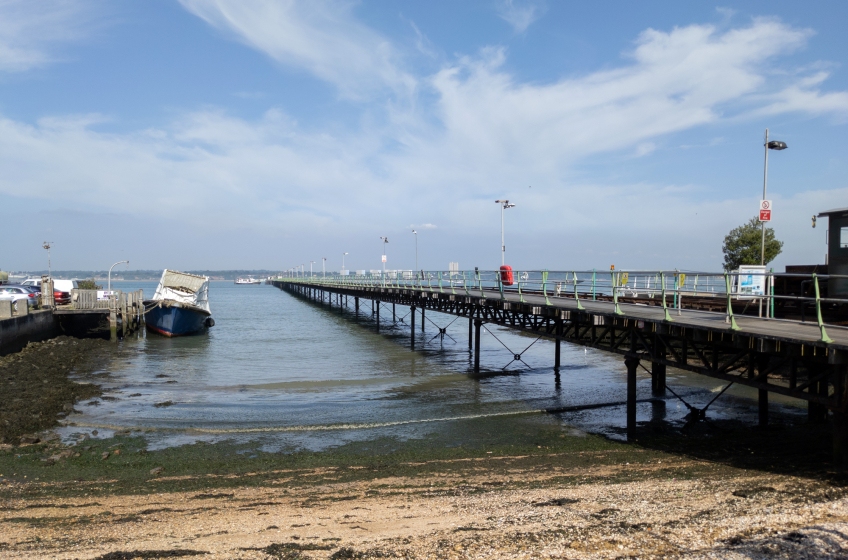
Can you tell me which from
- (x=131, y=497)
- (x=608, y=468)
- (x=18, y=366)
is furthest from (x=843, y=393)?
(x=18, y=366)

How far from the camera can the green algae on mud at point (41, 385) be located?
13701 millimetres

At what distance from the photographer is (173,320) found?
3725 centimetres

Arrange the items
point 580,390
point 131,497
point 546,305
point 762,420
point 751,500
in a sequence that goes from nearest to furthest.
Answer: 1. point 751,500
2. point 131,497
3. point 762,420
4. point 546,305
5. point 580,390

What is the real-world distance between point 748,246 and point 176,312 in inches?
1485

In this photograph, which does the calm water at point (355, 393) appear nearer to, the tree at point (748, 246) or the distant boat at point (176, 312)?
the distant boat at point (176, 312)

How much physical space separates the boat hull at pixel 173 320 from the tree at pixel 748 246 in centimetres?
3645

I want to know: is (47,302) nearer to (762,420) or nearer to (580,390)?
(580,390)

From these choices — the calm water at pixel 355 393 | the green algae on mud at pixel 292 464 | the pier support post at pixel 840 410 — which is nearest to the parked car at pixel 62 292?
the calm water at pixel 355 393

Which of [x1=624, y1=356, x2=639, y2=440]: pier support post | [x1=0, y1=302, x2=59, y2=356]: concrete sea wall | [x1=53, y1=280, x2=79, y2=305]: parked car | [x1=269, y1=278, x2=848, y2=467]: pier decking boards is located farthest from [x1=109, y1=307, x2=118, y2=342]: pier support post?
[x1=624, y1=356, x2=639, y2=440]: pier support post

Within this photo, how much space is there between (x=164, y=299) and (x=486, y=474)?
33.7 metres

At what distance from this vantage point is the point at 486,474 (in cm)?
986

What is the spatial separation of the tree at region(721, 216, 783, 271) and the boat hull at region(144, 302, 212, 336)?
3645 centimetres

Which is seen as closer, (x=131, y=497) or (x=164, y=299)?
(x=131, y=497)

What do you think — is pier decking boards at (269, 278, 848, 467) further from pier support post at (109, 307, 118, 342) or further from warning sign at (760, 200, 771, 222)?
pier support post at (109, 307, 118, 342)
